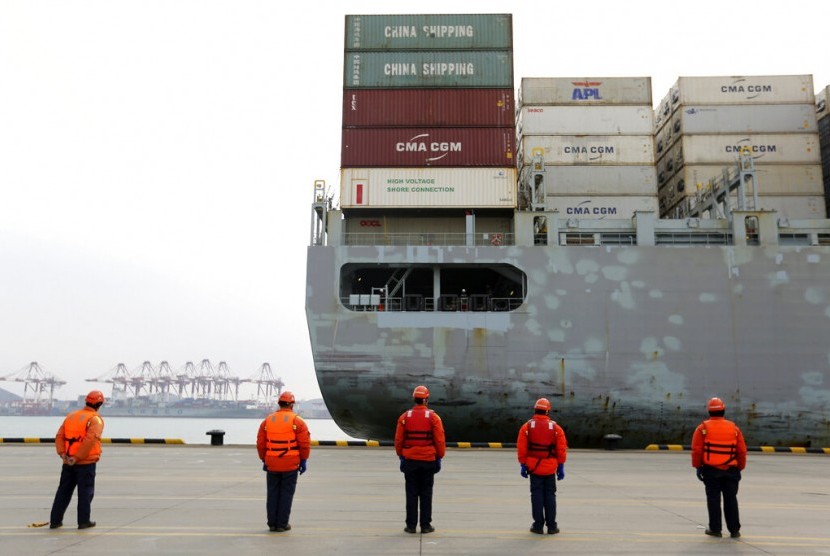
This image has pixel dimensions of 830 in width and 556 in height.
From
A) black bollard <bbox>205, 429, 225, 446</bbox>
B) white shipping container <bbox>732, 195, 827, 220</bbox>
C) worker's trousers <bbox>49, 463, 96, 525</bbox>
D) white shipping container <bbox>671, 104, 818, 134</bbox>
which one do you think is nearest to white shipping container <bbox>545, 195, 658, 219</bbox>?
white shipping container <bbox>671, 104, 818, 134</bbox>

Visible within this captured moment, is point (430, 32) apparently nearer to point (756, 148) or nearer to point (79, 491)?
point (756, 148)

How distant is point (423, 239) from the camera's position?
25516 millimetres

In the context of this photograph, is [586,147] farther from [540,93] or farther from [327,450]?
[327,450]

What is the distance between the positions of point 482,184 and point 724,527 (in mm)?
18381

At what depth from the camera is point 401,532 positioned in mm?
7258

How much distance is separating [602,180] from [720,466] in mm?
23023

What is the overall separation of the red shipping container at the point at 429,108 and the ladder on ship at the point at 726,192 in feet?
29.5

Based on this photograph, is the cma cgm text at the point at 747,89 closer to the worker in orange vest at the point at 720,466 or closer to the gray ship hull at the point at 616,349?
the gray ship hull at the point at 616,349

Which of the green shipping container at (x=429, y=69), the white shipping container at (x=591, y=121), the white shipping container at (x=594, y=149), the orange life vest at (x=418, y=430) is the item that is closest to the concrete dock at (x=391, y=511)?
the orange life vest at (x=418, y=430)

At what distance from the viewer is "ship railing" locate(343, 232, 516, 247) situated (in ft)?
82.3

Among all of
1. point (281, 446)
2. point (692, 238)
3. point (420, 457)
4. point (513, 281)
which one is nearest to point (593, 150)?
point (692, 238)

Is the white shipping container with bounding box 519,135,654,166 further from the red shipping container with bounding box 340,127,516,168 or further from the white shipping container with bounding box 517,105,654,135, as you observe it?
the red shipping container with bounding box 340,127,516,168

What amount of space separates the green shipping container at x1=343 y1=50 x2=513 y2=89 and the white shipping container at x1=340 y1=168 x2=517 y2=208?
4.00m

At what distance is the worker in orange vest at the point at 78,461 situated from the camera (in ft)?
24.0
